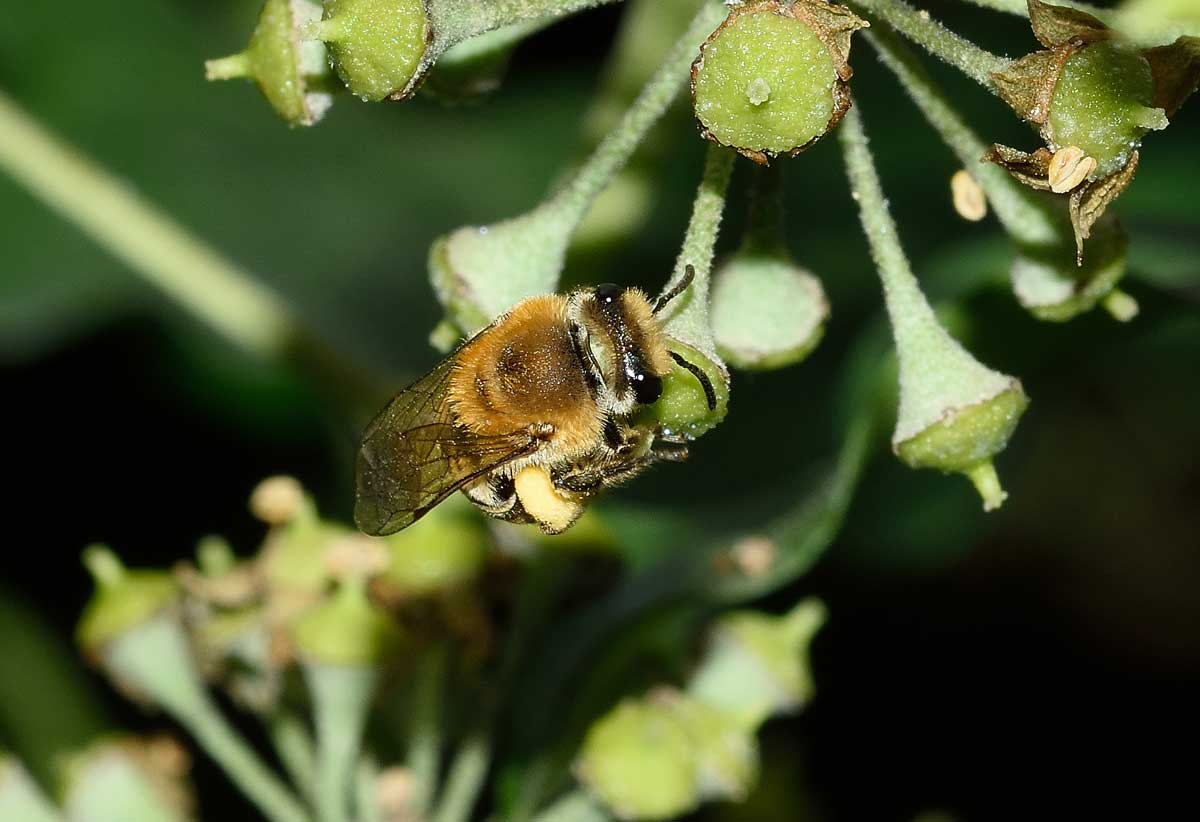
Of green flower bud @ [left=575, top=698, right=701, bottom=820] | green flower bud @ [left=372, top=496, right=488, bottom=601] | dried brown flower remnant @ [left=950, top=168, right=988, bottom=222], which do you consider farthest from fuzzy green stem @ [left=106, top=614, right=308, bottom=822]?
dried brown flower remnant @ [left=950, top=168, right=988, bottom=222]

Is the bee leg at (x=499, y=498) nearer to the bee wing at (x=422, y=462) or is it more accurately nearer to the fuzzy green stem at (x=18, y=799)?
the bee wing at (x=422, y=462)

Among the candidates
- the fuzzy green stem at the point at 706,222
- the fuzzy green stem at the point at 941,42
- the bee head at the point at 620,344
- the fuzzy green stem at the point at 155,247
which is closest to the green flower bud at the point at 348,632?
the bee head at the point at 620,344

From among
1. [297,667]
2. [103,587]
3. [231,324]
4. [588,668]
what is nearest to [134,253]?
[231,324]

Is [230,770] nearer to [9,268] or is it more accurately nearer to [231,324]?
[231,324]

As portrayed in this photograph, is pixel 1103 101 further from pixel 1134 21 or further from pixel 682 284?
pixel 1134 21

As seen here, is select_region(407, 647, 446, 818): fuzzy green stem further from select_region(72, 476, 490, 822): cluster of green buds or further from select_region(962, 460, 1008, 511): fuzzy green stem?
select_region(962, 460, 1008, 511): fuzzy green stem

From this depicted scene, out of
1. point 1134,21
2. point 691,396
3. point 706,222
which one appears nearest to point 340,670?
point 691,396
